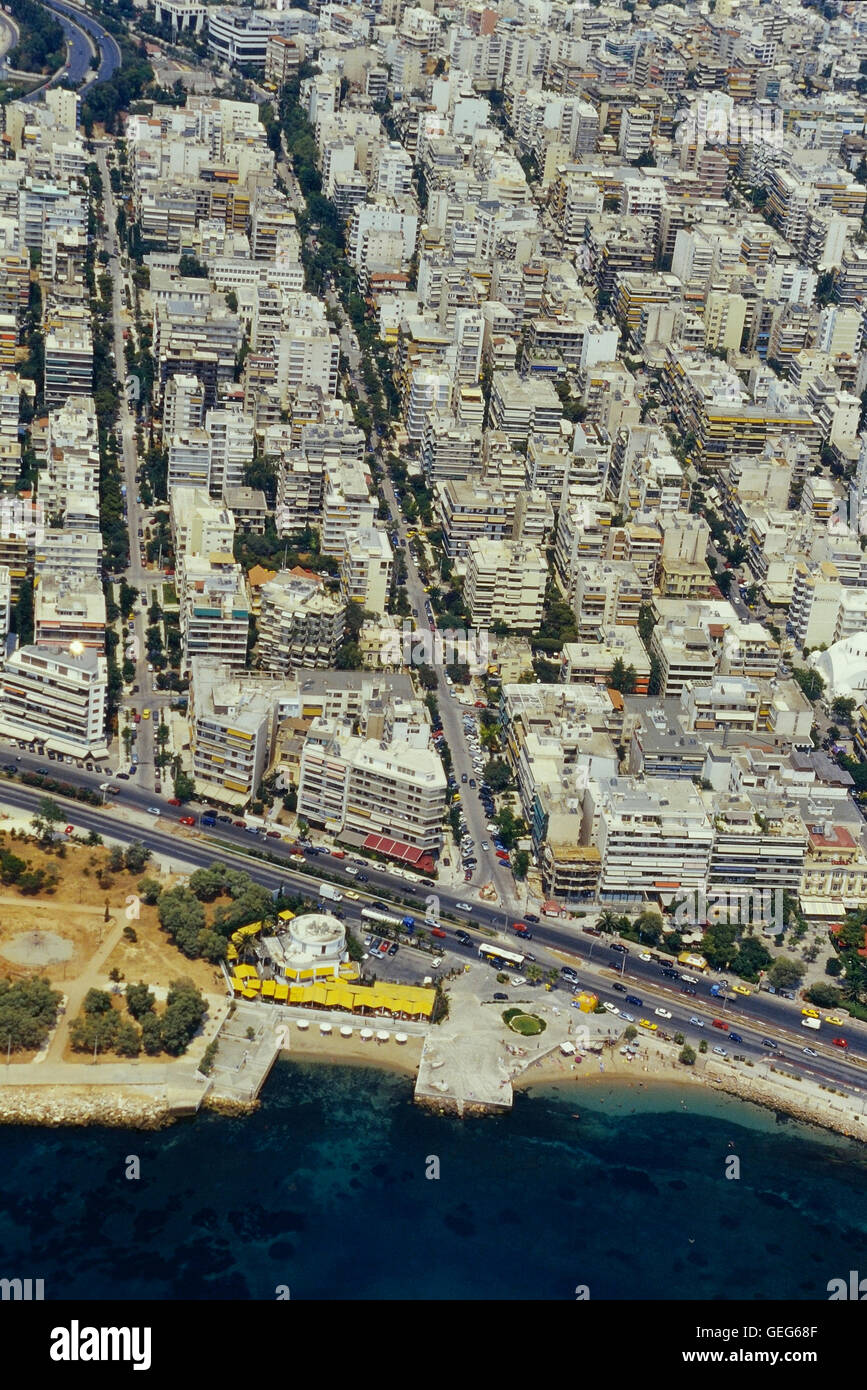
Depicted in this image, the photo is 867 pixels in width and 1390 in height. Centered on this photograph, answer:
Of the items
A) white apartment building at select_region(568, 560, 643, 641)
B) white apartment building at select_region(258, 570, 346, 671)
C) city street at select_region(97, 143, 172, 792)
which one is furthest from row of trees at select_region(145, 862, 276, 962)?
white apartment building at select_region(568, 560, 643, 641)

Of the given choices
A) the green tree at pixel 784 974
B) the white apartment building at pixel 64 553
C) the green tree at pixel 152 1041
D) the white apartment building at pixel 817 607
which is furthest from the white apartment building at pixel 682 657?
the green tree at pixel 152 1041

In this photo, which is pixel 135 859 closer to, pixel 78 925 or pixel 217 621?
pixel 78 925

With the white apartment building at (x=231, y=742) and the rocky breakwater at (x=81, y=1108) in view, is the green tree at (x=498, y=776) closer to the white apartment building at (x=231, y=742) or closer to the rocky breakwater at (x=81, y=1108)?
the white apartment building at (x=231, y=742)

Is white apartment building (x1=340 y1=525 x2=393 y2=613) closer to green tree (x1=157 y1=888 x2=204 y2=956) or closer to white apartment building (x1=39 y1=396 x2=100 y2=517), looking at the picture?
white apartment building (x1=39 y1=396 x2=100 y2=517)

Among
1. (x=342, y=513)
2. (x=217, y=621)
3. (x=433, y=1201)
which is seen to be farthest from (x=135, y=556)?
(x=433, y=1201)

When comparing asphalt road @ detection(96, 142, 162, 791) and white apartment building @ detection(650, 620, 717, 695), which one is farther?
white apartment building @ detection(650, 620, 717, 695)

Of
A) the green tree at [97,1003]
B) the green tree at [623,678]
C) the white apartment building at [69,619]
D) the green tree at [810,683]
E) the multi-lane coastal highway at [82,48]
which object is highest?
the multi-lane coastal highway at [82,48]
